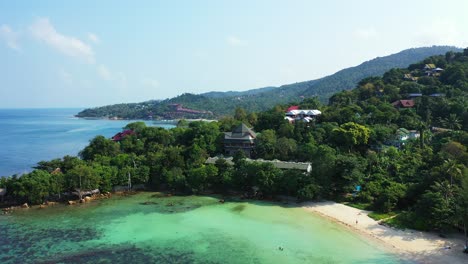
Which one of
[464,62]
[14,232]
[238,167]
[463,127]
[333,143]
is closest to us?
[14,232]

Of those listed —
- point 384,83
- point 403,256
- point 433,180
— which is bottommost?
point 403,256

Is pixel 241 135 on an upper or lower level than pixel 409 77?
lower

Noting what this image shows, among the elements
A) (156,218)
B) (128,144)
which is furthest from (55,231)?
(128,144)

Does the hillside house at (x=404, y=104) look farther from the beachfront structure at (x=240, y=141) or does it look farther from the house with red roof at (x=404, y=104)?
the beachfront structure at (x=240, y=141)

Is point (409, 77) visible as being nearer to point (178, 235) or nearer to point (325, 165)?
point (325, 165)

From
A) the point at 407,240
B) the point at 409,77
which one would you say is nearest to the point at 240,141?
the point at 407,240

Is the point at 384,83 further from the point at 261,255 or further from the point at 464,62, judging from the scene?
the point at 261,255

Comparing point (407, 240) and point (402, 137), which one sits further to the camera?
point (402, 137)
